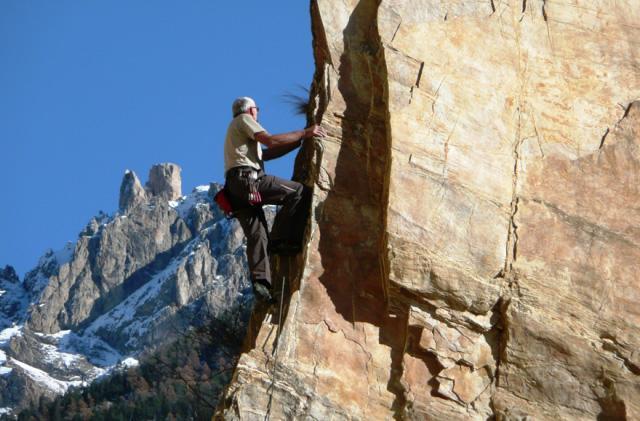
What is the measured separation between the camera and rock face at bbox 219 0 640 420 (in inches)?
387

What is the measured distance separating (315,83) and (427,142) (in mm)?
1836

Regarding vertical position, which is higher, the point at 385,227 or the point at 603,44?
the point at 603,44

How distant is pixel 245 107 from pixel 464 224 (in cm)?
254

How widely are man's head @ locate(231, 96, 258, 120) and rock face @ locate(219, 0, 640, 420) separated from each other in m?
0.63

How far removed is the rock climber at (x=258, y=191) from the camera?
35.3 feet

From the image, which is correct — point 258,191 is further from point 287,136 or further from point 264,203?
point 287,136

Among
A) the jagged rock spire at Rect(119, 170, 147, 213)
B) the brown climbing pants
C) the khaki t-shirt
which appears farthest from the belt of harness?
the jagged rock spire at Rect(119, 170, 147, 213)

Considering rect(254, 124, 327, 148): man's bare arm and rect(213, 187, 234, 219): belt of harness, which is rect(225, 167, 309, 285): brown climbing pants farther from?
rect(254, 124, 327, 148): man's bare arm

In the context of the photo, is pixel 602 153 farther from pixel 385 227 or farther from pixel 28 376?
pixel 28 376

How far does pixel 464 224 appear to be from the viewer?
10.2m

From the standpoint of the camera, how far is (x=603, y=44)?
448 inches

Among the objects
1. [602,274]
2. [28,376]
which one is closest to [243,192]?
[602,274]

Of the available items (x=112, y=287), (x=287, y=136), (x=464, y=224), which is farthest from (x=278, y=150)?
(x=112, y=287)

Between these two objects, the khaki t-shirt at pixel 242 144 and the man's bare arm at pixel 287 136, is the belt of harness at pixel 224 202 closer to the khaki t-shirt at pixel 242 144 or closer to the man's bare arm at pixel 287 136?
the khaki t-shirt at pixel 242 144
